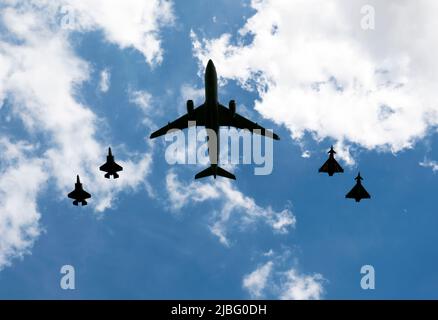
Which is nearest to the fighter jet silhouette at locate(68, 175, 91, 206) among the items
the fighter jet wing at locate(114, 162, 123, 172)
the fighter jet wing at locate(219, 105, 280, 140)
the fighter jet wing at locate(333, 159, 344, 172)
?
the fighter jet wing at locate(114, 162, 123, 172)

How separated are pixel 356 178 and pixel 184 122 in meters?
24.9

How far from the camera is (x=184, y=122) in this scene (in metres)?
74.3

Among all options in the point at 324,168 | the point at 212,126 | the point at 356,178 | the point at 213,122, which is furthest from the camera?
the point at 212,126

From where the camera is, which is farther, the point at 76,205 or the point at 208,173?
the point at 208,173

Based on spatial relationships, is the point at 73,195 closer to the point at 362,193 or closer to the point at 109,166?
the point at 109,166

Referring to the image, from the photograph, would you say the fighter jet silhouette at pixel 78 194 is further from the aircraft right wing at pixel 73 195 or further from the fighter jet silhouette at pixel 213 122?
the fighter jet silhouette at pixel 213 122

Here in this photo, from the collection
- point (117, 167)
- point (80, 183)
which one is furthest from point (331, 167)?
point (80, 183)

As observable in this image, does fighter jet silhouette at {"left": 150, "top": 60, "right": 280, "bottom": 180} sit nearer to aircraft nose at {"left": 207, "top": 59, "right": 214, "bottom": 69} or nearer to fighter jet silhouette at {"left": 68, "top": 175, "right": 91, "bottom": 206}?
aircraft nose at {"left": 207, "top": 59, "right": 214, "bottom": 69}

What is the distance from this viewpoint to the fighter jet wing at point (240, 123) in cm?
7388

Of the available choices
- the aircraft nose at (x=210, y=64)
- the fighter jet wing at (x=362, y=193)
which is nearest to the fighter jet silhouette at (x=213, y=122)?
the aircraft nose at (x=210, y=64)
